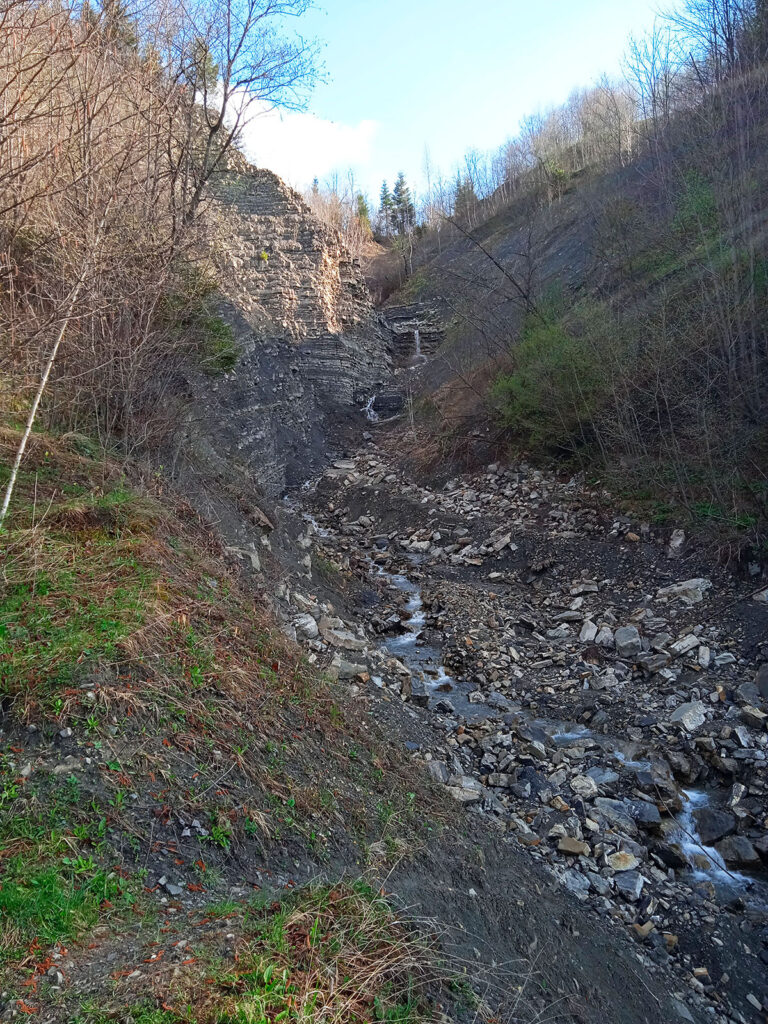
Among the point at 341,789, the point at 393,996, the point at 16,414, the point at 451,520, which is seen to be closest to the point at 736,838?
the point at 341,789

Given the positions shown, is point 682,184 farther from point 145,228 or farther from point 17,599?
point 17,599

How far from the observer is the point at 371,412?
69.2 ft

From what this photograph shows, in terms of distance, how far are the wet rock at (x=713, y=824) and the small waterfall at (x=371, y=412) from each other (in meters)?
16.5

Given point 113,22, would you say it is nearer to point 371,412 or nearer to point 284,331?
point 284,331

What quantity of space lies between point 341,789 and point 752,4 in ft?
50.3

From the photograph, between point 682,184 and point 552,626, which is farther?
point 682,184

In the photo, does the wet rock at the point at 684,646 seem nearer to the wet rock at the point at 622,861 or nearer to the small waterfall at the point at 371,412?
A: the wet rock at the point at 622,861

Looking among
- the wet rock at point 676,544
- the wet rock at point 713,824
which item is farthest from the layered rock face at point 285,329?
the wet rock at point 713,824

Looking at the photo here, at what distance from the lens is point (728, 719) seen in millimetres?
6121

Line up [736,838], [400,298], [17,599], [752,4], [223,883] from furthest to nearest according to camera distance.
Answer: [400,298]
[752,4]
[736,838]
[17,599]
[223,883]

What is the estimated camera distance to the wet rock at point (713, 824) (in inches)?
200

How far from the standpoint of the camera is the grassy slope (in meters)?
2.38

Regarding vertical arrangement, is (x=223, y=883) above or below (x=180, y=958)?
below

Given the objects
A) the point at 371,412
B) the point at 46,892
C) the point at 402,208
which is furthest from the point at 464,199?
the point at 46,892
